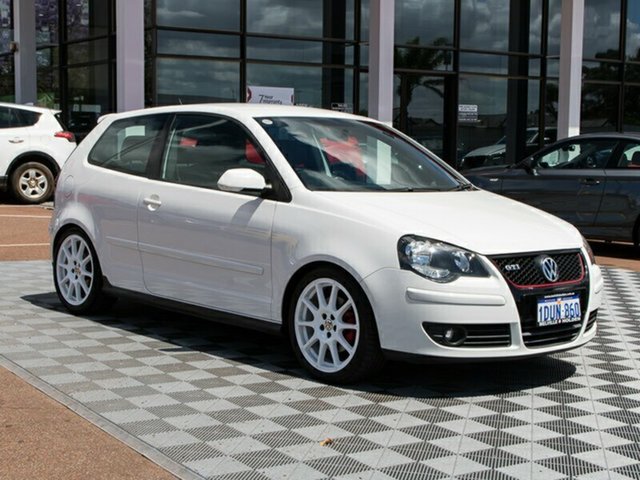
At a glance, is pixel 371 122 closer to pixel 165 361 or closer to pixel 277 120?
pixel 277 120

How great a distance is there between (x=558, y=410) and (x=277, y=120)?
2.67 meters

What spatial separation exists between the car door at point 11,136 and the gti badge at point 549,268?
40.4 ft

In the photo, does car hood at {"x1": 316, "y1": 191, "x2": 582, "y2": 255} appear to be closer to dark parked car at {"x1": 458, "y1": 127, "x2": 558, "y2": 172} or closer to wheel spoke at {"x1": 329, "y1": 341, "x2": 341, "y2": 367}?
wheel spoke at {"x1": 329, "y1": 341, "x2": 341, "y2": 367}

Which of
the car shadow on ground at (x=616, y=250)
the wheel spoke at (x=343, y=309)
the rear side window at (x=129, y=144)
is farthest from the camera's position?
the car shadow on ground at (x=616, y=250)

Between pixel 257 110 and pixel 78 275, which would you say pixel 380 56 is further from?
pixel 257 110

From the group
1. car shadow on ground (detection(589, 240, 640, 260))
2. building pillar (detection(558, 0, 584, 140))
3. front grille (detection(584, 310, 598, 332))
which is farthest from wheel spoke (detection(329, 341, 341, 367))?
building pillar (detection(558, 0, 584, 140))

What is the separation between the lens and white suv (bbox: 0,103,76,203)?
16.0 meters

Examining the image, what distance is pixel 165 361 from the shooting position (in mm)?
6129

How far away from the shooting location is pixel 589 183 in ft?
39.5

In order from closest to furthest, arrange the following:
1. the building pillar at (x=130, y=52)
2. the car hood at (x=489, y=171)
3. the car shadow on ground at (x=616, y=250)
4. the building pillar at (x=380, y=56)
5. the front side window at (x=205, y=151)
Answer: the front side window at (x=205, y=151)
the car shadow on ground at (x=616, y=250)
the car hood at (x=489, y=171)
the building pillar at (x=130, y=52)
the building pillar at (x=380, y=56)

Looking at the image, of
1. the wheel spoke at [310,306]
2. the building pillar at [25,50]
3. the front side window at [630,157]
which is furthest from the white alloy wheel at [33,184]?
the wheel spoke at [310,306]

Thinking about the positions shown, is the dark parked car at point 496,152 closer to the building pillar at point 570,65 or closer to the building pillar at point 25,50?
the building pillar at point 570,65

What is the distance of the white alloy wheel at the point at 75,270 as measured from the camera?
24.3 feet

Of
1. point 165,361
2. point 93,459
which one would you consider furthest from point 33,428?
point 165,361
